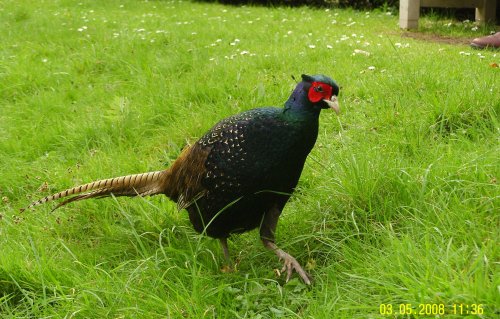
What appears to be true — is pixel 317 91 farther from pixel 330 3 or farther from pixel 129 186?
pixel 330 3

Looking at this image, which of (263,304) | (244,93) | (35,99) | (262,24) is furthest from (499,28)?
(263,304)

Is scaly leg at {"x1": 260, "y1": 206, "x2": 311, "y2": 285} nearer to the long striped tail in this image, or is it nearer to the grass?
the grass

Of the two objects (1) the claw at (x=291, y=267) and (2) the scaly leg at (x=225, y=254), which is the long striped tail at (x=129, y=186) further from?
(1) the claw at (x=291, y=267)

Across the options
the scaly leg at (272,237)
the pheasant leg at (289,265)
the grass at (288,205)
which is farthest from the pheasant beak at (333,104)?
the pheasant leg at (289,265)

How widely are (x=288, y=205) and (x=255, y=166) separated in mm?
670

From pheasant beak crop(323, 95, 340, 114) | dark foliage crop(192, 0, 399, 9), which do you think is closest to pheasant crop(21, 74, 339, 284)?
pheasant beak crop(323, 95, 340, 114)

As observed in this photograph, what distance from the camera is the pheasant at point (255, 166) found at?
2156 mm

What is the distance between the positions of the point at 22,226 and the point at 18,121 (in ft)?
5.19

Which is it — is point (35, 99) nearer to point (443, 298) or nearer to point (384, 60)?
point (384, 60)

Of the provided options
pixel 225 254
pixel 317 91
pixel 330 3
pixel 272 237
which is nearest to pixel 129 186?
pixel 225 254

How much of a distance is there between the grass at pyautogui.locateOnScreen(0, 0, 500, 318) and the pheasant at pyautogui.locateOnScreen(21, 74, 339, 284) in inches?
5.9

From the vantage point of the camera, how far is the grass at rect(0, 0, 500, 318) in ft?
6.47

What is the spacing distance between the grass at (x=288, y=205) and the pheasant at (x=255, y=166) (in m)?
0.15

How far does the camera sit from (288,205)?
277 cm
